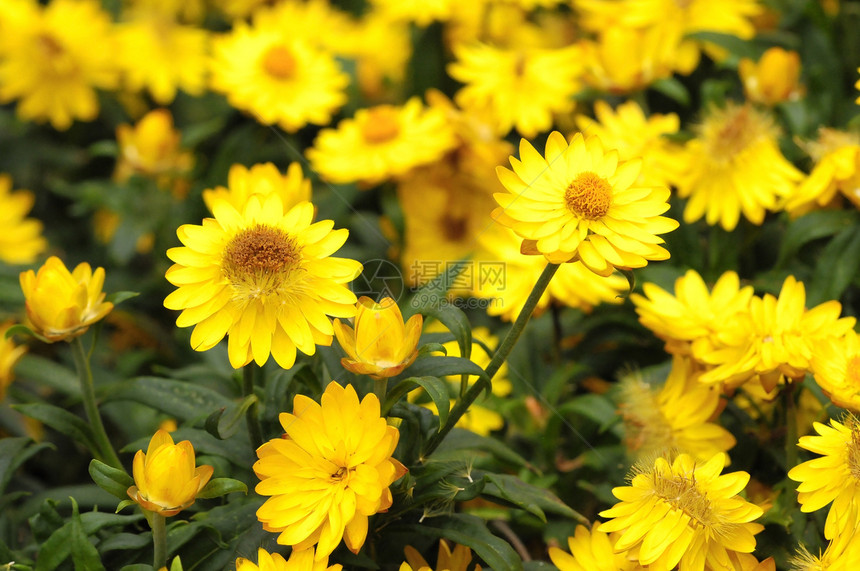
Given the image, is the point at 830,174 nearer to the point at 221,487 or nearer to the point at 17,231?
the point at 221,487

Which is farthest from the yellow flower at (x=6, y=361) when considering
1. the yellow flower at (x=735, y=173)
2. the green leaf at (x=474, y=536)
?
the yellow flower at (x=735, y=173)

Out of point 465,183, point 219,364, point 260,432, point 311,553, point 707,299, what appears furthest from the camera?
point 465,183

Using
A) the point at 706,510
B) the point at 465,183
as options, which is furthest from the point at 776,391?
the point at 465,183

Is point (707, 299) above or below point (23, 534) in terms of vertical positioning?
above

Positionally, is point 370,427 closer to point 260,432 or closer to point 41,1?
point 260,432

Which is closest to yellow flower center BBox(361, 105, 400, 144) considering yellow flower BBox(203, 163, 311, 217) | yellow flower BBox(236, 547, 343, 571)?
yellow flower BBox(203, 163, 311, 217)

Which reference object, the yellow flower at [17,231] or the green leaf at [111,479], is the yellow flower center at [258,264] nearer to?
the green leaf at [111,479]
